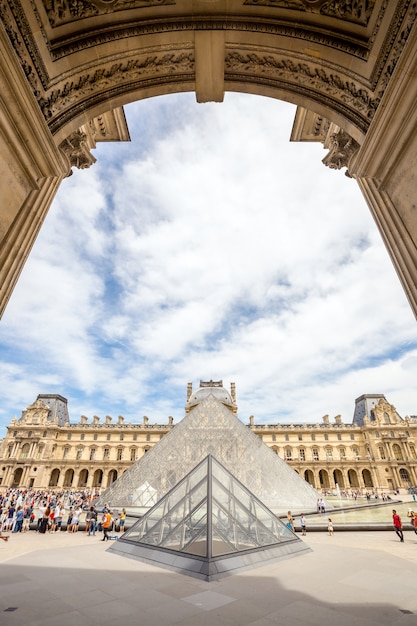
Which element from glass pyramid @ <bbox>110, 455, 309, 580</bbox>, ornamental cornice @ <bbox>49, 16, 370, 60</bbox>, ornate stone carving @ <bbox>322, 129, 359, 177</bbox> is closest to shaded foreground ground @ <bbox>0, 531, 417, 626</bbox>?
glass pyramid @ <bbox>110, 455, 309, 580</bbox>

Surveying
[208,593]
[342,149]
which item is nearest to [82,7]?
[342,149]

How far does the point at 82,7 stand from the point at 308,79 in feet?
11.9

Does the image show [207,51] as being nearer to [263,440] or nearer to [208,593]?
[208,593]

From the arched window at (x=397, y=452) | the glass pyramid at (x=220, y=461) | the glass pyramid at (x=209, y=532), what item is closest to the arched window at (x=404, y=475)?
the arched window at (x=397, y=452)

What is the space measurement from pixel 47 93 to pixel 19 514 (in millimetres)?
13667

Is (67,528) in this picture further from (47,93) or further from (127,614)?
(47,93)

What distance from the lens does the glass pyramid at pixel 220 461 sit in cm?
1659

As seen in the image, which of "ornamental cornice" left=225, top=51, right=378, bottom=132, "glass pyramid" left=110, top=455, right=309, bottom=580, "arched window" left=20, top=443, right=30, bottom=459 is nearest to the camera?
"ornamental cornice" left=225, top=51, right=378, bottom=132

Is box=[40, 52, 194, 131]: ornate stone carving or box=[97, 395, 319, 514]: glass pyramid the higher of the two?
box=[40, 52, 194, 131]: ornate stone carving

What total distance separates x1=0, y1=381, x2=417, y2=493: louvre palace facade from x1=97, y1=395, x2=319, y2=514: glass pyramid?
118 ft

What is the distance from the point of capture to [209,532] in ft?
20.7

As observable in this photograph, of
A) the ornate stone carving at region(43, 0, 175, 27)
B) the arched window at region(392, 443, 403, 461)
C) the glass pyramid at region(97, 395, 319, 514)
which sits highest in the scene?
the arched window at region(392, 443, 403, 461)

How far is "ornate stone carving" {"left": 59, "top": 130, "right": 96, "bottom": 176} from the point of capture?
5.36 meters

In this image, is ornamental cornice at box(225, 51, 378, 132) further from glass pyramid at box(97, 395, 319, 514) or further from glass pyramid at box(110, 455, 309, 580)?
glass pyramid at box(97, 395, 319, 514)
